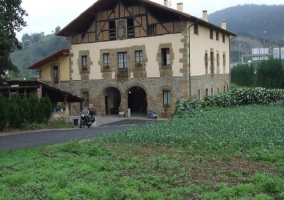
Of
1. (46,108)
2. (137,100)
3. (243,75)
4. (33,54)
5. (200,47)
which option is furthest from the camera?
(33,54)

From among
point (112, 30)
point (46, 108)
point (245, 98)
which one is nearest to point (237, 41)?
point (245, 98)

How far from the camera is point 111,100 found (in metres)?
30.8

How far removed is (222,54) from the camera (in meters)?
34.6

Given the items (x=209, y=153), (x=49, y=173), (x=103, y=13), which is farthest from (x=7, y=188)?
(x=103, y=13)

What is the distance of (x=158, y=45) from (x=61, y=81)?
9.64 metres

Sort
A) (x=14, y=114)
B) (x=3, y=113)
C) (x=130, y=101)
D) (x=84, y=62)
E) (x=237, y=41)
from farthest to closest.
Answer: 1. (x=237, y=41)
2. (x=130, y=101)
3. (x=84, y=62)
4. (x=14, y=114)
5. (x=3, y=113)

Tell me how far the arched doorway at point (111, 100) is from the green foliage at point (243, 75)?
23479 millimetres

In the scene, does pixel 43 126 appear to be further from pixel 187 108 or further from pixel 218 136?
pixel 218 136

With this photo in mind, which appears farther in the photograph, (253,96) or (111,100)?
(111,100)

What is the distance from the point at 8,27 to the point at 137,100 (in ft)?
45.7

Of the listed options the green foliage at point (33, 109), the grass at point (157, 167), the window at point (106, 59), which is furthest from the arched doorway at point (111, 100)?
the grass at point (157, 167)

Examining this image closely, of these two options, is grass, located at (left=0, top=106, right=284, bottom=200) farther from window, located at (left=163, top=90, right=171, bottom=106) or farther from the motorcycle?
window, located at (left=163, top=90, right=171, bottom=106)

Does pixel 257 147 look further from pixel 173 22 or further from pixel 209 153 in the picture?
pixel 173 22

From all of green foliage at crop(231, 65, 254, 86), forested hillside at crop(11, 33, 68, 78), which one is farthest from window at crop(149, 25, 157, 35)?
forested hillside at crop(11, 33, 68, 78)
